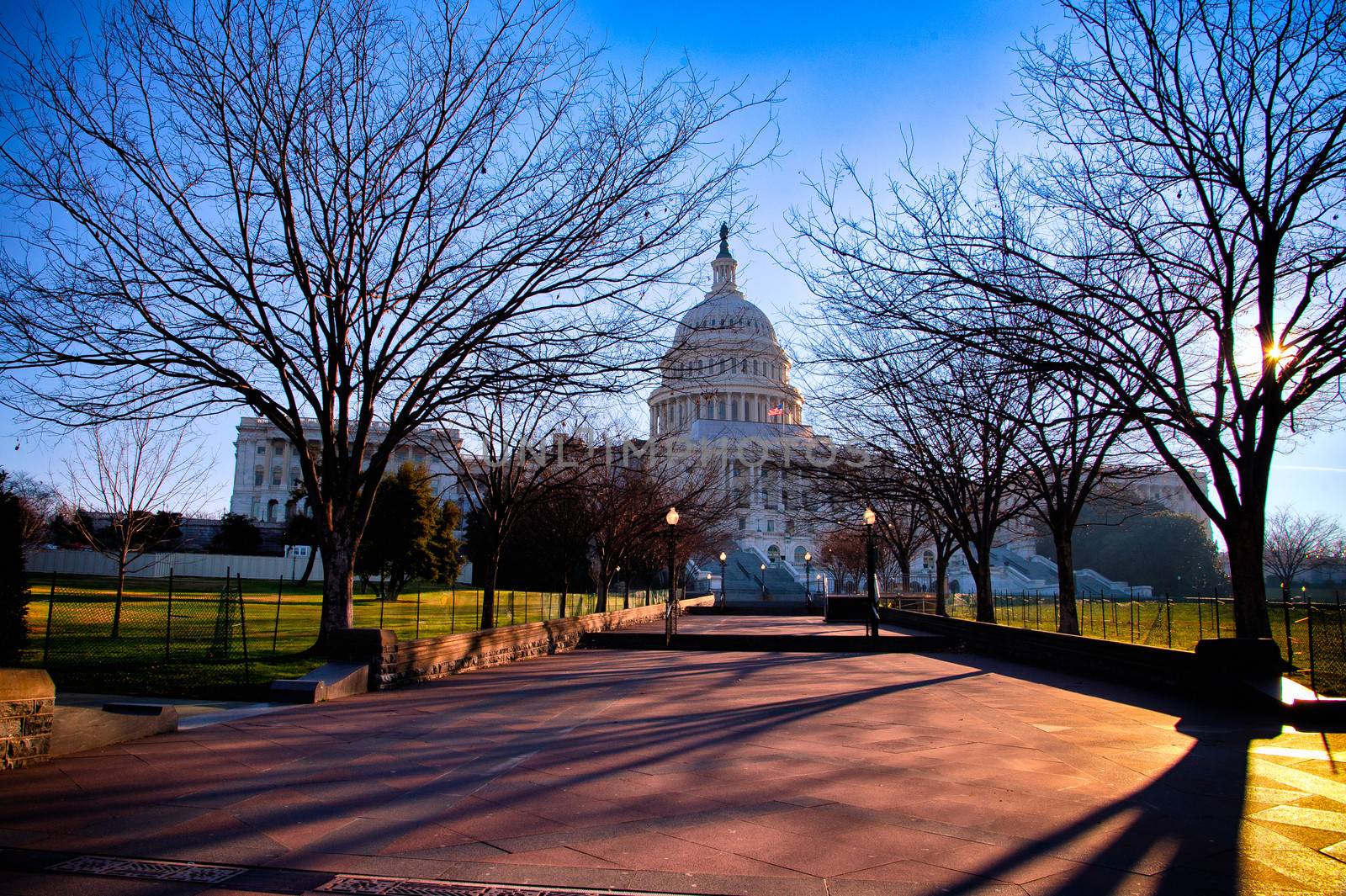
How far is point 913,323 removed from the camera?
11.9 meters

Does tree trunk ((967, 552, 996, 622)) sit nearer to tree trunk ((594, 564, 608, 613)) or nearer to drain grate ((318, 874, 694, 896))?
tree trunk ((594, 564, 608, 613))

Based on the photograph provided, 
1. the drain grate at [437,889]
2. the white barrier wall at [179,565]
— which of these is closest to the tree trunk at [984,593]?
the drain grate at [437,889]

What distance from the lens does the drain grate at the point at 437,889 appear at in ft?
15.0

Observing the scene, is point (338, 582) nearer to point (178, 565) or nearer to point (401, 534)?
point (401, 534)

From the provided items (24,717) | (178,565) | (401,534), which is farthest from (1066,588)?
(178,565)

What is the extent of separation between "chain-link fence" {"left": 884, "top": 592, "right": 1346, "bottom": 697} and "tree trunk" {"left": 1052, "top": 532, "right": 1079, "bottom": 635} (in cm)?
111

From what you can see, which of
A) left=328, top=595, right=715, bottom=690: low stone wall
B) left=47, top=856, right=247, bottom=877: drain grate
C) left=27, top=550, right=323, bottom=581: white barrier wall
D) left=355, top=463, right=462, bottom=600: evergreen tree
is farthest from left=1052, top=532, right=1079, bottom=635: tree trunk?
left=27, top=550, right=323, bottom=581: white barrier wall

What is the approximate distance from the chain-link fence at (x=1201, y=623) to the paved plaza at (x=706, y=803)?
241 inches

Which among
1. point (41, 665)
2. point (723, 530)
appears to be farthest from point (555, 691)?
point (723, 530)

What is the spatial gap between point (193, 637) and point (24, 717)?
502 inches

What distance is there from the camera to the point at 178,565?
5728 cm

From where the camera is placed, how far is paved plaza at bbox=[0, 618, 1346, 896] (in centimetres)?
490

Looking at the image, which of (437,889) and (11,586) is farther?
(11,586)

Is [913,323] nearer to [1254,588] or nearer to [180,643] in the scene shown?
[1254,588]
